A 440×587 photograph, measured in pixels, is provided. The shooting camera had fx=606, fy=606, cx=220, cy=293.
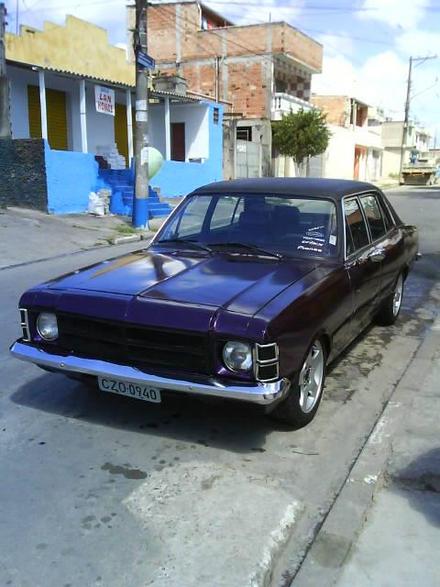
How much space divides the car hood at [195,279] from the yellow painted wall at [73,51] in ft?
45.7

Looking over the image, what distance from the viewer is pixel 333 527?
2969 mm

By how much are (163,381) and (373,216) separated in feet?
10.3

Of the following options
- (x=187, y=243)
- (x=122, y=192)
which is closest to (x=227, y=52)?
(x=122, y=192)

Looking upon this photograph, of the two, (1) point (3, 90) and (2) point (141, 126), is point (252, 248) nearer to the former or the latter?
(2) point (141, 126)

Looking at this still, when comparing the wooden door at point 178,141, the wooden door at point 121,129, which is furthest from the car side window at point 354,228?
the wooden door at point 178,141

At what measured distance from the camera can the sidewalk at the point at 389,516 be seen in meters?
2.66

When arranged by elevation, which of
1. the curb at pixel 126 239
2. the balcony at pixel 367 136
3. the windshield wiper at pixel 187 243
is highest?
the balcony at pixel 367 136

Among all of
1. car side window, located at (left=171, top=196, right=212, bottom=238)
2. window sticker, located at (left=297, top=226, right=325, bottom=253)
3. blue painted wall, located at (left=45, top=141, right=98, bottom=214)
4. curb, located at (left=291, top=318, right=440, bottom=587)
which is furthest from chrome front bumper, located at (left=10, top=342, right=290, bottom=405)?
blue painted wall, located at (left=45, top=141, right=98, bottom=214)

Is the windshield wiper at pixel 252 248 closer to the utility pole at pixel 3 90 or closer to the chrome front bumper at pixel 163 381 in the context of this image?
the chrome front bumper at pixel 163 381

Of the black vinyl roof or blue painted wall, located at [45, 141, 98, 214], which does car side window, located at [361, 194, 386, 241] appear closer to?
the black vinyl roof

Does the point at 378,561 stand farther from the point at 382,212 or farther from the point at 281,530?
the point at 382,212

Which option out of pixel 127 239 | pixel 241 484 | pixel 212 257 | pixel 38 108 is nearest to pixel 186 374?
pixel 241 484

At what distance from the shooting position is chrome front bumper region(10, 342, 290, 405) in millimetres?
3309

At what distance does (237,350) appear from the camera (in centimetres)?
335
